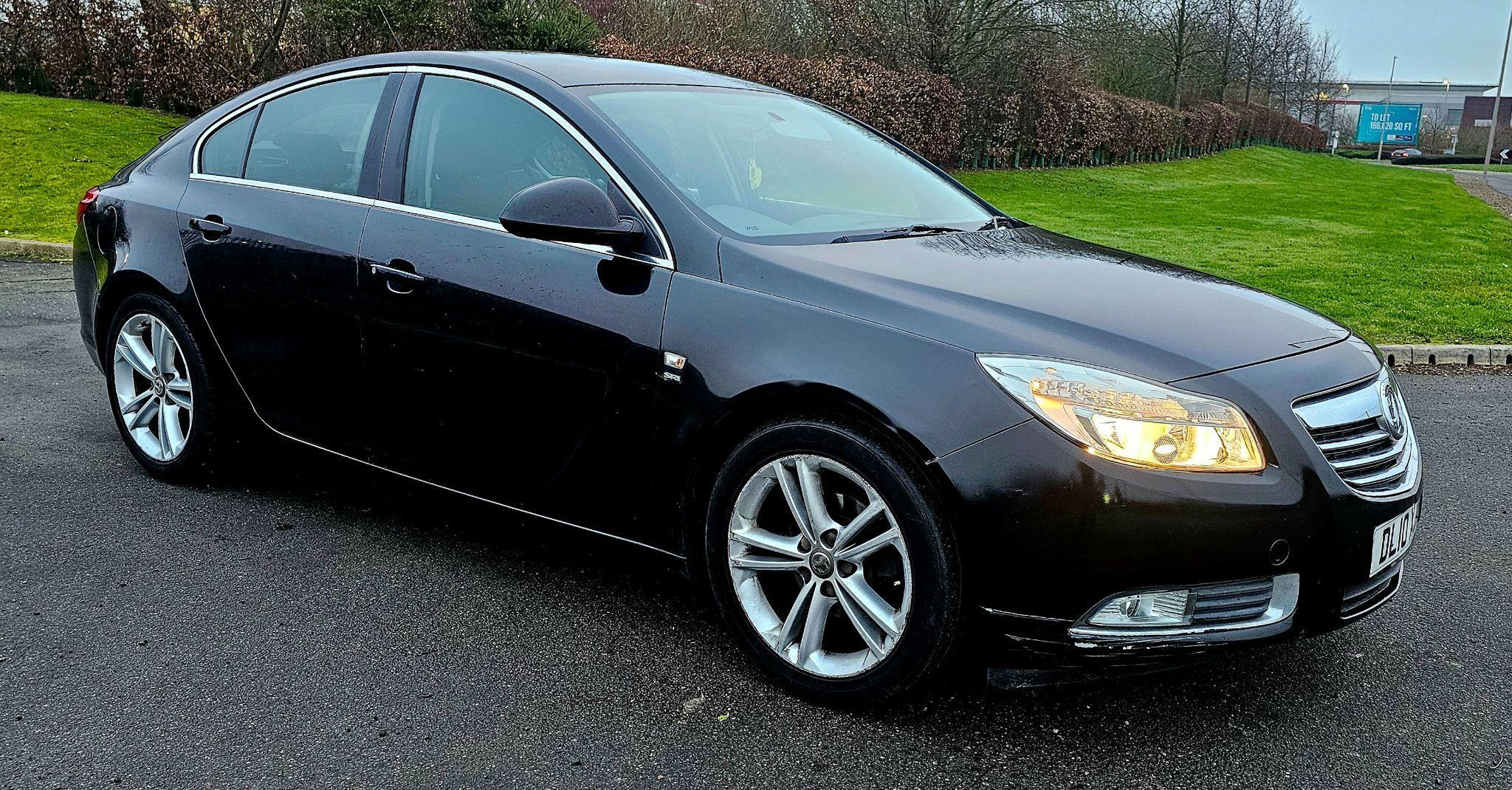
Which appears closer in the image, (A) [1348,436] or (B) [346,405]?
(A) [1348,436]

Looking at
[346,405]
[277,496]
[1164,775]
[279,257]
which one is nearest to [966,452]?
[1164,775]

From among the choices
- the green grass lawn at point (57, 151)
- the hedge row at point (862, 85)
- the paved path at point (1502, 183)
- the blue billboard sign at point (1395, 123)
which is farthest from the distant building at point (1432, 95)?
the green grass lawn at point (57, 151)

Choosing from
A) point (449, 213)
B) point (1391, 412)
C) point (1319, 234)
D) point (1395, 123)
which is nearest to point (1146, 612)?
point (1391, 412)

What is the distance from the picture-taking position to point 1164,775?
2.73 metres

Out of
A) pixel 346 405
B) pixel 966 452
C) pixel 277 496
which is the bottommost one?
pixel 277 496

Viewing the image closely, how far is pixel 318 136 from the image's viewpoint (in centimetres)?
416

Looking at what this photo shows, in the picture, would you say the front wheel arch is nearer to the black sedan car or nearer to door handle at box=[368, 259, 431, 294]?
the black sedan car

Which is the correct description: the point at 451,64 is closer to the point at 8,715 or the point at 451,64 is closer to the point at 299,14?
the point at 8,715

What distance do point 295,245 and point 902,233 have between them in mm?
1986

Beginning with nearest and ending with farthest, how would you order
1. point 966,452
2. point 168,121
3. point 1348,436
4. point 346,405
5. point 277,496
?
1. point 966,452
2. point 1348,436
3. point 346,405
4. point 277,496
5. point 168,121

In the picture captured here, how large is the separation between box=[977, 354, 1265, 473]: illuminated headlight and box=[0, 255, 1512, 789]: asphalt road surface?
521 millimetres

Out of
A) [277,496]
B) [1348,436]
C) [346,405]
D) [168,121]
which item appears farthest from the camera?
[168,121]

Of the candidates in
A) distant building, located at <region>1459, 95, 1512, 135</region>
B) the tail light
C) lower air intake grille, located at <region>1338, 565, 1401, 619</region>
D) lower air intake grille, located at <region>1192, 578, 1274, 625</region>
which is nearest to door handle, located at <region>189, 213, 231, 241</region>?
the tail light

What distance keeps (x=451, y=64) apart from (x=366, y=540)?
5.34 ft
